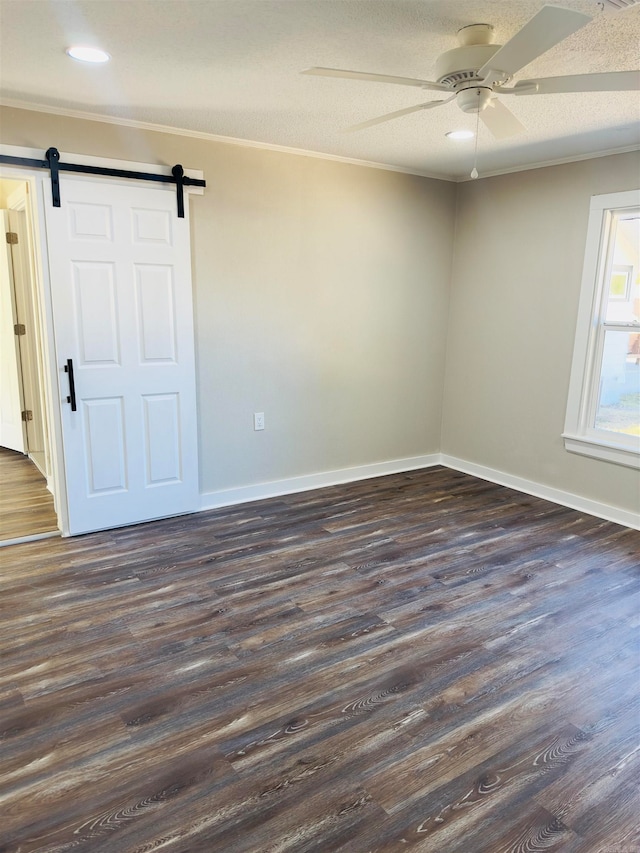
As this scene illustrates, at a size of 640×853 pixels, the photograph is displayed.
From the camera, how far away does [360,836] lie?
164 centimetres

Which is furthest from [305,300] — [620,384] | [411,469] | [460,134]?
[620,384]

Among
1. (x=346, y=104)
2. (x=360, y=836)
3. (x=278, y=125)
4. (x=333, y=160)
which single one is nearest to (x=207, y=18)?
(x=346, y=104)

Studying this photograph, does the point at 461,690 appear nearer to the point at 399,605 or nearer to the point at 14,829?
the point at 399,605

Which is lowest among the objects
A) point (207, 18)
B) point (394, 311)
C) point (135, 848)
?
point (135, 848)

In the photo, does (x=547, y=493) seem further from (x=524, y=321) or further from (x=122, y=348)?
(x=122, y=348)

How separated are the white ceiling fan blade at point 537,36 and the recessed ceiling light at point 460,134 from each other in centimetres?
150

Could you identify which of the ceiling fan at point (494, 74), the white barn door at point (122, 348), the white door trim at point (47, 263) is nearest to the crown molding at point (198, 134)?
the white door trim at point (47, 263)

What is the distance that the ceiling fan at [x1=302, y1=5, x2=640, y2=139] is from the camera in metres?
1.66

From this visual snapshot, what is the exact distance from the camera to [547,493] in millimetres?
4406

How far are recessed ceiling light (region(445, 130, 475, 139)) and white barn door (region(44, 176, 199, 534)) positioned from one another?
1.66 m

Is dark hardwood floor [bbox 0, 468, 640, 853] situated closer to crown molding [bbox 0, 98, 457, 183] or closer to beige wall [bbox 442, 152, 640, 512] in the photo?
beige wall [bbox 442, 152, 640, 512]

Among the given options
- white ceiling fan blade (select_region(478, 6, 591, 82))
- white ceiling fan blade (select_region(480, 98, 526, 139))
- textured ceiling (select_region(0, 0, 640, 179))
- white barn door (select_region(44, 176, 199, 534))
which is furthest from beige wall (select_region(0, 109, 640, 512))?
white ceiling fan blade (select_region(478, 6, 591, 82))

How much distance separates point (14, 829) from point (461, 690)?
1564 millimetres

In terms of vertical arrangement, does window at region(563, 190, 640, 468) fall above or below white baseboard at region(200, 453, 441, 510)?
above
